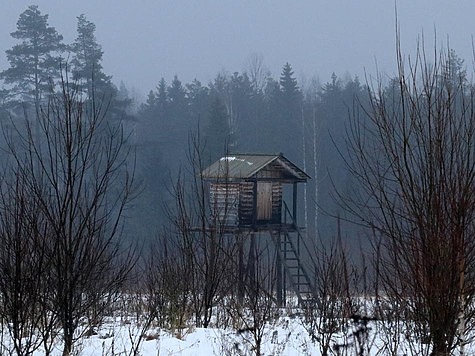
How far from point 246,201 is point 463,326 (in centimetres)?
1642

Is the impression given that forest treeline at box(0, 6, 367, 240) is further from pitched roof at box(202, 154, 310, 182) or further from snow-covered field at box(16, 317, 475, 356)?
snow-covered field at box(16, 317, 475, 356)

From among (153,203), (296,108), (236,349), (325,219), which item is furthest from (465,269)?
(296,108)

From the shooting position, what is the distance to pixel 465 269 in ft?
18.7

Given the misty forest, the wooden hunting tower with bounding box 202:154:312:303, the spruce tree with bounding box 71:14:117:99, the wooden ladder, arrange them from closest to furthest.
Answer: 1. the misty forest
2. the wooden ladder
3. the wooden hunting tower with bounding box 202:154:312:303
4. the spruce tree with bounding box 71:14:117:99

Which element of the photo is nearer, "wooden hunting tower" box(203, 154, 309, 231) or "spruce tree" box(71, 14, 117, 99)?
"wooden hunting tower" box(203, 154, 309, 231)

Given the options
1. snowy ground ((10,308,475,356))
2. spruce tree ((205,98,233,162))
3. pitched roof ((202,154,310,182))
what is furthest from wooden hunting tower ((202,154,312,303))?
spruce tree ((205,98,233,162))

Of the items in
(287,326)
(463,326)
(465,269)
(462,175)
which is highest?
(462,175)

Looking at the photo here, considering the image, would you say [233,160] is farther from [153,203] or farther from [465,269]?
[153,203]

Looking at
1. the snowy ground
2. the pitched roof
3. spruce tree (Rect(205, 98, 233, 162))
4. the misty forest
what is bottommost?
the snowy ground

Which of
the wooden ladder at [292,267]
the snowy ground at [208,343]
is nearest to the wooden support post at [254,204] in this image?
the wooden ladder at [292,267]

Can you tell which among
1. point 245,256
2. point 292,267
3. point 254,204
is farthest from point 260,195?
point 245,256

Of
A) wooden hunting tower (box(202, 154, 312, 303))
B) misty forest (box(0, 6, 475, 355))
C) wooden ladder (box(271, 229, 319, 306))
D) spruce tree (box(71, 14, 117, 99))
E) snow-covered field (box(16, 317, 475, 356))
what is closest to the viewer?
misty forest (box(0, 6, 475, 355))

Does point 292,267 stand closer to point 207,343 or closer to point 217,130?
point 207,343

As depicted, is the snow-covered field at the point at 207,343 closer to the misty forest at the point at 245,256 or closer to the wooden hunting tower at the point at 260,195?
the misty forest at the point at 245,256
